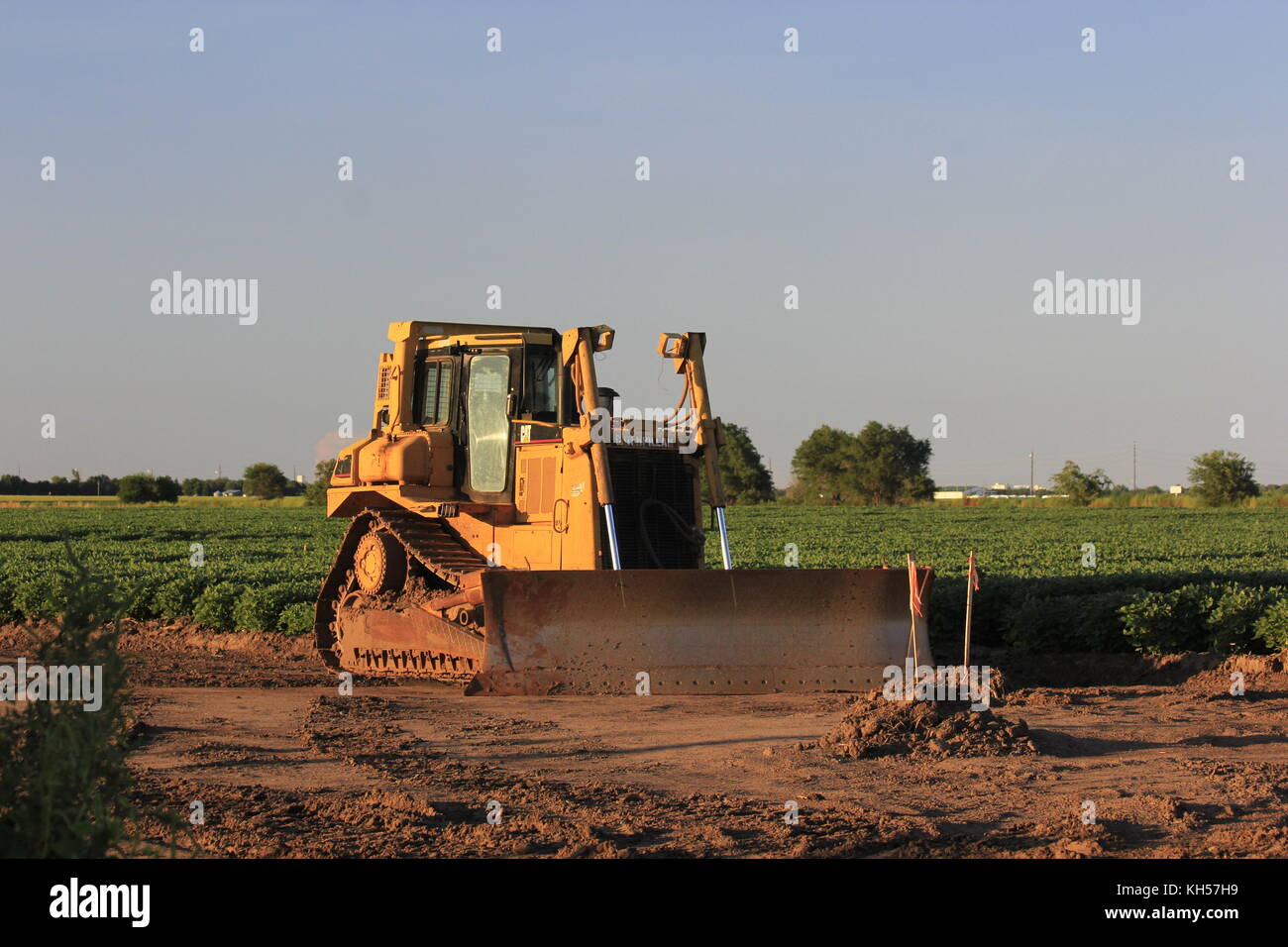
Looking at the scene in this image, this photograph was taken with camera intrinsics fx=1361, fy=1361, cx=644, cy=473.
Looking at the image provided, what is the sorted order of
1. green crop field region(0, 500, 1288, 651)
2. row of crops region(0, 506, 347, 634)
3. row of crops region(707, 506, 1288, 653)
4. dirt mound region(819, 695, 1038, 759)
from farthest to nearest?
row of crops region(0, 506, 347, 634) → green crop field region(0, 500, 1288, 651) → row of crops region(707, 506, 1288, 653) → dirt mound region(819, 695, 1038, 759)

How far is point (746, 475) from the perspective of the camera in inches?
3748

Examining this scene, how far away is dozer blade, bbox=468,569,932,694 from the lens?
40.6 ft

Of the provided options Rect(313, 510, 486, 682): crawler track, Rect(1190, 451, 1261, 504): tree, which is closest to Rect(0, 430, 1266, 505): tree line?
Rect(1190, 451, 1261, 504): tree

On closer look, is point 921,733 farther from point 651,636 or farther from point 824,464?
point 824,464

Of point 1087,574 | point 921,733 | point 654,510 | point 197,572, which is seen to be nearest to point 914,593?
point 921,733

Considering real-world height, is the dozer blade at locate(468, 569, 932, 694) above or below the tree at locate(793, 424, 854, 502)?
below

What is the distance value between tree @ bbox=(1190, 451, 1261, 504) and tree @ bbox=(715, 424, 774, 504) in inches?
1121

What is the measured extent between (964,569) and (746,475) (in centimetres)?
7158

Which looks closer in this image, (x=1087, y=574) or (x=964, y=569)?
(x=1087, y=574)

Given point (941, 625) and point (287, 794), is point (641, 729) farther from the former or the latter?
point (941, 625)

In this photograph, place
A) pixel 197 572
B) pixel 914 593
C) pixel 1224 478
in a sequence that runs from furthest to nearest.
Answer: pixel 1224 478, pixel 197 572, pixel 914 593

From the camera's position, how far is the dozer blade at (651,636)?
487 inches

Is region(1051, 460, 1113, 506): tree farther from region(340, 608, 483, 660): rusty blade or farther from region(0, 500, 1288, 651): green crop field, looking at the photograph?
region(340, 608, 483, 660): rusty blade
